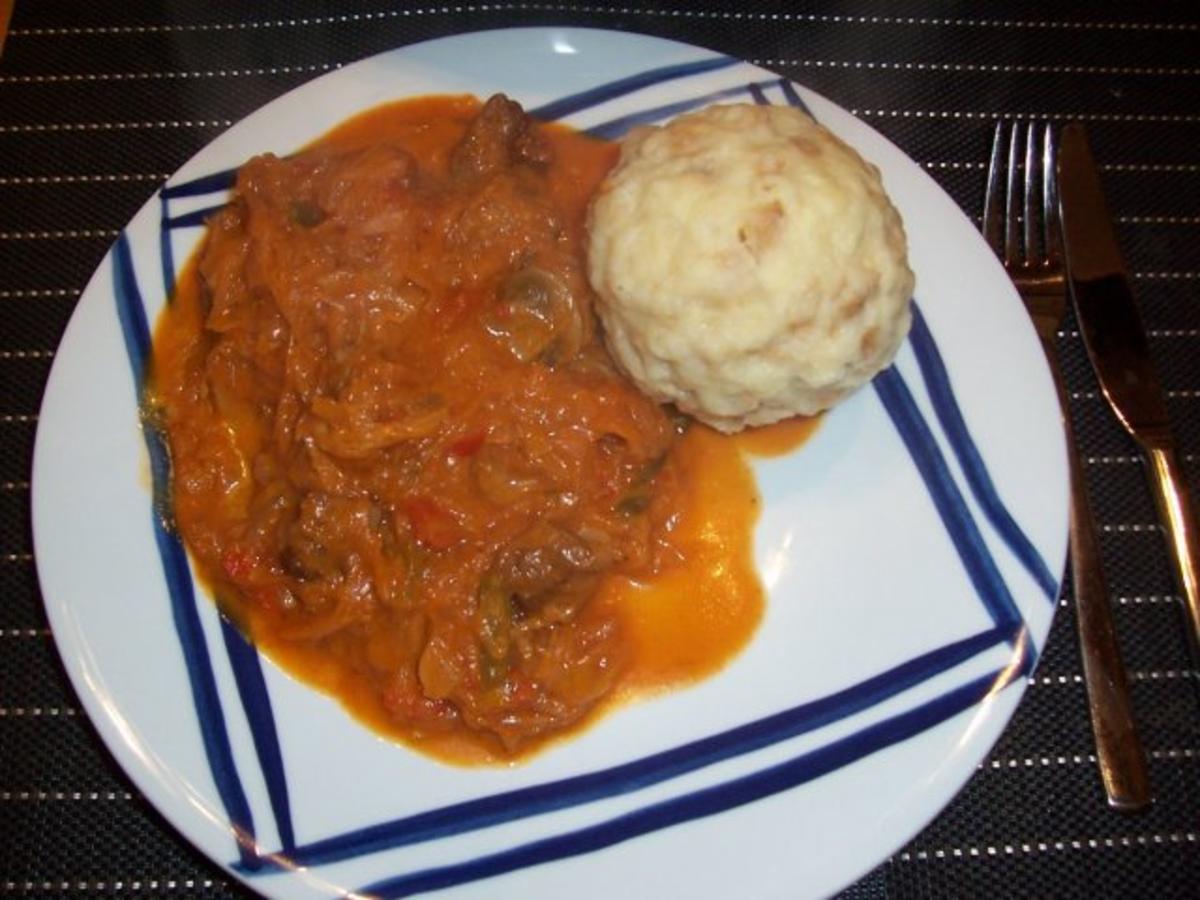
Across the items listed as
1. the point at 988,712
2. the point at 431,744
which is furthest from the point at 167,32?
the point at 988,712

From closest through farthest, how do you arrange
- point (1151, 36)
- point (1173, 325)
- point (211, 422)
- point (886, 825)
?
1. point (886, 825)
2. point (211, 422)
3. point (1173, 325)
4. point (1151, 36)

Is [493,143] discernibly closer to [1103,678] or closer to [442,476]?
[442,476]

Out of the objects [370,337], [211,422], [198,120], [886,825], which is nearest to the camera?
[886,825]

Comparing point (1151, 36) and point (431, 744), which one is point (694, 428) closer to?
point (431, 744)

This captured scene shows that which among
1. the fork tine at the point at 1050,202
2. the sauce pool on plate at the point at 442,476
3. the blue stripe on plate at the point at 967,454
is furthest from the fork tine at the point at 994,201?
the sauce pool on plate at the point at 442,476

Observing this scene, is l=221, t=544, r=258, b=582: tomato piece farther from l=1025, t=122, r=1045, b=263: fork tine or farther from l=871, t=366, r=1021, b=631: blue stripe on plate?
l=1025, t=122, r=1045, b=263: fork tine

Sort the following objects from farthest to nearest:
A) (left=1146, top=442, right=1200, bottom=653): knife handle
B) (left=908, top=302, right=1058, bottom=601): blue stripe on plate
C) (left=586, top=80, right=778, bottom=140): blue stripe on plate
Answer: (left=586, top=80, right=778, bottom=140): blue stripe on plate → (left=1146, top=442, right=1200, bottom=653): knife handle → (left=908, top=302, right=1058, bottom=601): blue stripe on plate

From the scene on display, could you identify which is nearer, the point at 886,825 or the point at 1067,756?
the point at 886,825

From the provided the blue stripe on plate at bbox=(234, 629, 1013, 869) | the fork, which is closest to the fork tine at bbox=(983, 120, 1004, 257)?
the fork
